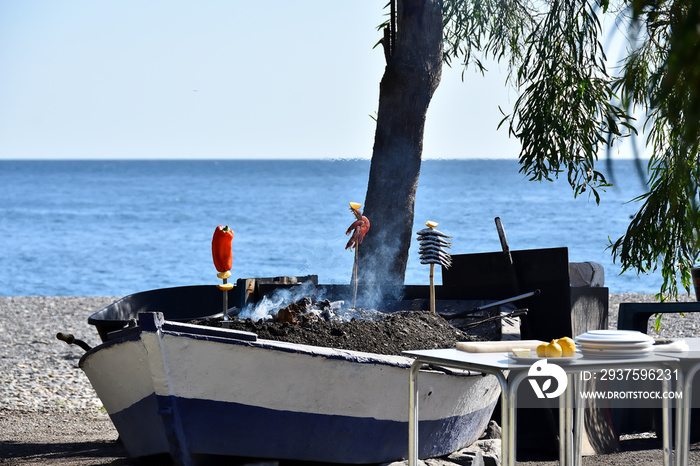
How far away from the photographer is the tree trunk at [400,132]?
7.11 meters

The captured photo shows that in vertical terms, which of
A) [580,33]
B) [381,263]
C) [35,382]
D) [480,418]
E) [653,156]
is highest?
[580,33]

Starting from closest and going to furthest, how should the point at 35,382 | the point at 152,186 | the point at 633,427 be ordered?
the point at 633,427 < the point at 35,382 < the point at 152,186

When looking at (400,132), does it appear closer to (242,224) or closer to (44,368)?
(44,368)

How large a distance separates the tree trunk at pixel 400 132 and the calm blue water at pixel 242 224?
0.39 meters

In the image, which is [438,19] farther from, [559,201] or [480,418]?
[559,201]

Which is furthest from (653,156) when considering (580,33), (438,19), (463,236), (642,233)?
(463,236)

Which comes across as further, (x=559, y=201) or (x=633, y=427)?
(x=559, y=201)

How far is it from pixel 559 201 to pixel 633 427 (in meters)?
44.6

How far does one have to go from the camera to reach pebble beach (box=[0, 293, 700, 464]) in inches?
265

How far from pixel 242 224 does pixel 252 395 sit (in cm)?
4113

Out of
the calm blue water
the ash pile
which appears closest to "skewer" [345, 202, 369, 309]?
the ash pile

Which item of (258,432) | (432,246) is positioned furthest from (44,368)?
(258,432)

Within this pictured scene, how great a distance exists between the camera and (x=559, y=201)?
4912 centimetres

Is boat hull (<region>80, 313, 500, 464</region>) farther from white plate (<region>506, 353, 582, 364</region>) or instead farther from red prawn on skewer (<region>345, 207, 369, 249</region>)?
red prawn on skewer (<region>345, 207, 369, 249</region>)
